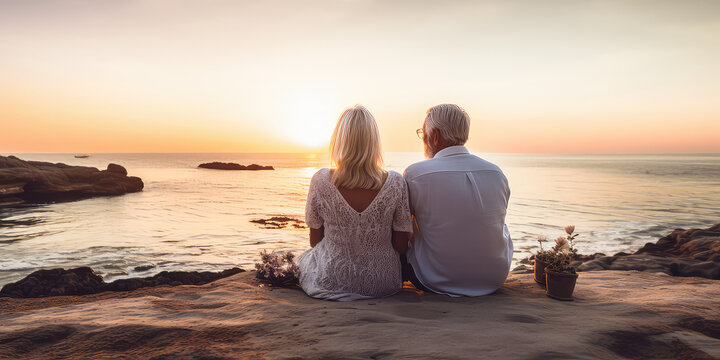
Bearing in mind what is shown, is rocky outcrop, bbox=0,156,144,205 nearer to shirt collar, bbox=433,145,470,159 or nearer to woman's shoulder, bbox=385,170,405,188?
woman's shoulder, bbox=385,170,405,188

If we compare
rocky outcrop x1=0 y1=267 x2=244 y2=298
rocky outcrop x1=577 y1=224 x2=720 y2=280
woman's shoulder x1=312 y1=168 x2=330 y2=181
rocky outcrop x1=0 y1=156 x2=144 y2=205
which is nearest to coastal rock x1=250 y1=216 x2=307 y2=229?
rocky outcrop x1=0 y1=267 x2=244 y2=298

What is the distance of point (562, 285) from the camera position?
11.4ft

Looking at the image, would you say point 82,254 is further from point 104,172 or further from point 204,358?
point 104,172

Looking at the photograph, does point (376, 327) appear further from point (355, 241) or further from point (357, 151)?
point (357, 151)

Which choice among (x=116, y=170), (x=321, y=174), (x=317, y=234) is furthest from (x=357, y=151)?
(x=116, y=170)

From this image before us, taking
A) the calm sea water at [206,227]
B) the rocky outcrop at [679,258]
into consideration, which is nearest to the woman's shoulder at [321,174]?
the rocky outcrop at [679,258]

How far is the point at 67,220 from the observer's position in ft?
48.7

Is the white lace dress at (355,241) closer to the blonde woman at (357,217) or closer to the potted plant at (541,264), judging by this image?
the blonde woman at (357,217)

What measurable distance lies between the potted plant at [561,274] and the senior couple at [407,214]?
1.44ft

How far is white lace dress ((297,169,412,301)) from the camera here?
331 cm

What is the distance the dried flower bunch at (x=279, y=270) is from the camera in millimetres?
3945

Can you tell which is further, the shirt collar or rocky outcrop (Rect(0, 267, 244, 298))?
rocky outcrop (Rect(0, 267, 244, 298))

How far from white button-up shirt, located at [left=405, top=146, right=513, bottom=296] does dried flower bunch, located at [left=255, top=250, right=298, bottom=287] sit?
151cm

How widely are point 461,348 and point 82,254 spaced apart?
10958mm
